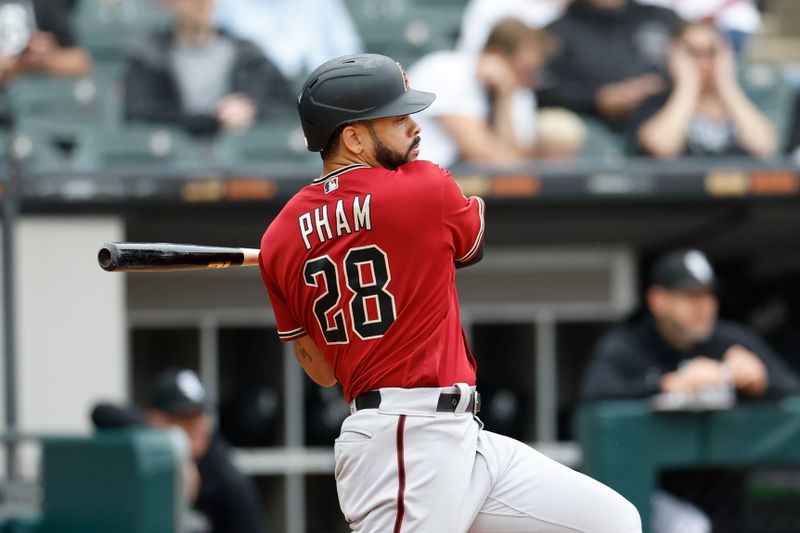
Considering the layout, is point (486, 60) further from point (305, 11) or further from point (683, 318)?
point (683, 318)

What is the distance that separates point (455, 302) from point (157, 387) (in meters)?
3.16

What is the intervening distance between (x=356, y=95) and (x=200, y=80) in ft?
15.4

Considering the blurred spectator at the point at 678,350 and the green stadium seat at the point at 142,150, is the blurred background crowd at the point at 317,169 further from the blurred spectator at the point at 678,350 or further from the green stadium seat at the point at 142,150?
the blurred spectator at the point at 678,350

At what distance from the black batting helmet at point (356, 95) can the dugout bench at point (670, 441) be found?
1.86 metres

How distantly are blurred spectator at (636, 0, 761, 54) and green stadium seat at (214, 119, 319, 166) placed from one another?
2.07 metres

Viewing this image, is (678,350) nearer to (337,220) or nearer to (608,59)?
(337,220)

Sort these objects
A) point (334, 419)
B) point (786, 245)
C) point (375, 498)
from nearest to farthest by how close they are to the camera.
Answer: point (375, 498) → point (334, 419) → point (786, 245)

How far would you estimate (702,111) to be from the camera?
24.1ft

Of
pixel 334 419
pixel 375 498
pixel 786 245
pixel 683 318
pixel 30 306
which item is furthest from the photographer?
pixel 786 245

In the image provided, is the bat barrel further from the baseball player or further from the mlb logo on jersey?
the mlb logo on jersey

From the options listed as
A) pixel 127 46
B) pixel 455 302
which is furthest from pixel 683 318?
pixel 127 46

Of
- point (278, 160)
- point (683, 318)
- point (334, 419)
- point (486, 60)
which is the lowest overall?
point (334, 419)

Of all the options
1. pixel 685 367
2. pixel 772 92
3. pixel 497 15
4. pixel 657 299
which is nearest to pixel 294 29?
pixel 497 15

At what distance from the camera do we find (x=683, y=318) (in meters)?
4.70
